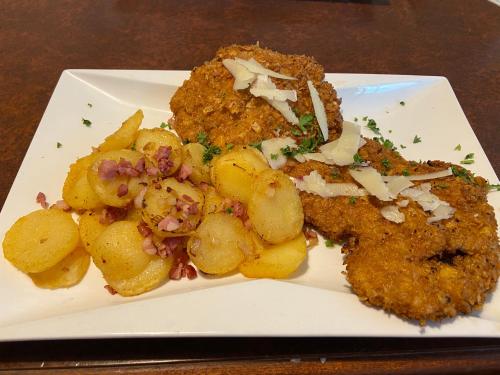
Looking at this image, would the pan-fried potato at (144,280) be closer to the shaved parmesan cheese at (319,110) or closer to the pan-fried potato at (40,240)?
the pan-fried potato at (40,240)

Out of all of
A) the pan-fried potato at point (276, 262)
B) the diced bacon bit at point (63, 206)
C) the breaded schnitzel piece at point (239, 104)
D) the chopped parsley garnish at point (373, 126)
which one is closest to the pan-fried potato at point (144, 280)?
the pan-fried potato at point (276, 262)

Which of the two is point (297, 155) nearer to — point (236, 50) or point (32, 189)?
point (236, 50)

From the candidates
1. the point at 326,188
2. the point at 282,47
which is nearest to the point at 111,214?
the point at 326,188

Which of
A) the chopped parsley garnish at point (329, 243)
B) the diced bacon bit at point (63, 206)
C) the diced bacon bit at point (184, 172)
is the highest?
the diced bacon bit at point (184, 172)

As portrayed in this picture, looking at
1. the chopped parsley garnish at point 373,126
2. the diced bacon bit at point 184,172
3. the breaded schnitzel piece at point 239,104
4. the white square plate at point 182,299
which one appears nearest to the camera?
the white square plate at point 182,299

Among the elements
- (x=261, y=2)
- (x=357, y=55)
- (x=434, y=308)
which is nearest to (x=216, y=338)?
(x=434, y=308)

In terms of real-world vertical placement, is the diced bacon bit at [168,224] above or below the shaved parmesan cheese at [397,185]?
above

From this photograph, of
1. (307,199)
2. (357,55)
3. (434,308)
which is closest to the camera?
(434,308)
